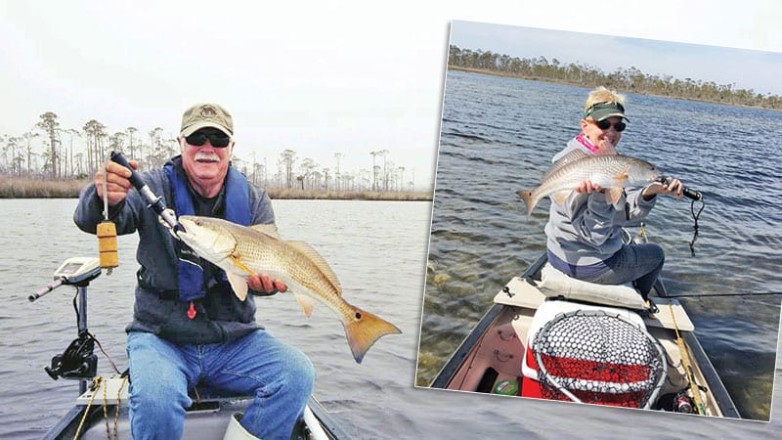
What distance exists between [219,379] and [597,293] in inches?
92.8

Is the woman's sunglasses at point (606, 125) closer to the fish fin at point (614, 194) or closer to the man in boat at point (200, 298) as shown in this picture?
the fish fin at point (614, 194)

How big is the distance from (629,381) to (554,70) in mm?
2059

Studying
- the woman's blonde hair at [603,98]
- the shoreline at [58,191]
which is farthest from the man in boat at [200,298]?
the woman's blonde hair at [603,98]

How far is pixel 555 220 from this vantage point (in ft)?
13.8

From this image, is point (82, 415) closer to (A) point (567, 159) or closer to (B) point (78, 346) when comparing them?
(B) point (78, 346)

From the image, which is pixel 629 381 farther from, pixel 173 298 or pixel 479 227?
pixel 173 298

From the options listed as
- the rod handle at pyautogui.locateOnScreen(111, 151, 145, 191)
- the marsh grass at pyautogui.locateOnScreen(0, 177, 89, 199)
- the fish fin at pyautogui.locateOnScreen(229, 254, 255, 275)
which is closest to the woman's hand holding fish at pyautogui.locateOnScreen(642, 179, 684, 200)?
the fish fin at pyautogui.locateOnScreen(229, 254, 255, 275)

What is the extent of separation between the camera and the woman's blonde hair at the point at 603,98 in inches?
168

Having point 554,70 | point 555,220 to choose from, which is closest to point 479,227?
point 555,220

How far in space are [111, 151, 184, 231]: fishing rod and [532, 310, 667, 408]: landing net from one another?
2.15 m

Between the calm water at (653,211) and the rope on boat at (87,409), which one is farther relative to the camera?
the calm water at (653,211)

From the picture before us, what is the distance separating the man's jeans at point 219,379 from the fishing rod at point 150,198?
17.8 inches

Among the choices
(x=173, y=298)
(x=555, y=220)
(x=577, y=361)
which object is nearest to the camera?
(x=173, y=298)

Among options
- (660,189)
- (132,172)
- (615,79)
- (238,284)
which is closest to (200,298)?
(238,284)
